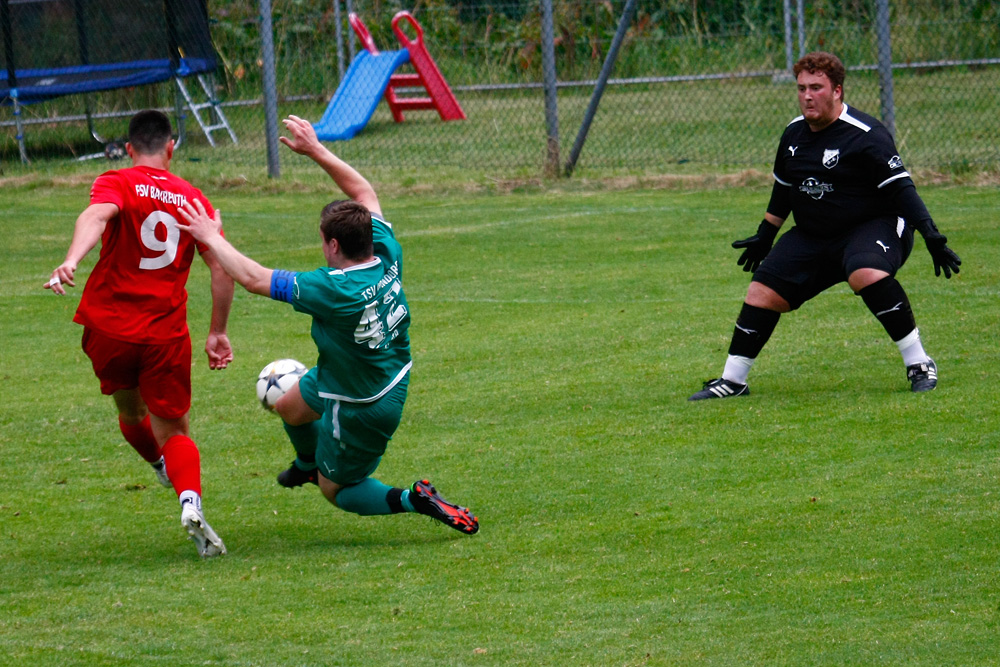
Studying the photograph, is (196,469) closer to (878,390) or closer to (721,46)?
(878,390)

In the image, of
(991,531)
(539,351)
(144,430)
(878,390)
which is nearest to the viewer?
(991,531)

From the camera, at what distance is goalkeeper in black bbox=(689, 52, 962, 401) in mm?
6727

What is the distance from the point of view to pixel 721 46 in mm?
17031

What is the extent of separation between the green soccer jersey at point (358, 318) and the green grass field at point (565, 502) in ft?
2.03

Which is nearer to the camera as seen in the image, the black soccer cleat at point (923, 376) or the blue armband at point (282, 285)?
the blue armband at point (282, 285)

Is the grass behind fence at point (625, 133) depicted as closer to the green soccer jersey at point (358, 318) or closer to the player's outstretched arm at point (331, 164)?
the player's outstretched arm at point (331, 164)

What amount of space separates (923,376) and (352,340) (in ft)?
10.4

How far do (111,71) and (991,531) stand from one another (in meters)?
15.0

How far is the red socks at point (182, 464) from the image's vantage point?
16.6 ft

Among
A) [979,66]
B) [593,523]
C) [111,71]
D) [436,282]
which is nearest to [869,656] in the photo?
[593,523]


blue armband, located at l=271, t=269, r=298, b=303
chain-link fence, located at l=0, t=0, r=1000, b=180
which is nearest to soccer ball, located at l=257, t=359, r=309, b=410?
blue armband, located at l=271, t=269, r=298, b=303

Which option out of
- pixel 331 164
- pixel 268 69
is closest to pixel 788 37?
pixel 268 69

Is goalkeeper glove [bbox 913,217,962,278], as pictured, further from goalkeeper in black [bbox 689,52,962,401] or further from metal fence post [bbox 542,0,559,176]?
metal fence post [bbox 542,0,559,176]

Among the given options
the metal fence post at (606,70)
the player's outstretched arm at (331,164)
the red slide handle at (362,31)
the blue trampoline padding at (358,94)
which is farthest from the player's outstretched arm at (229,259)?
the red slide handle at (362,31)
